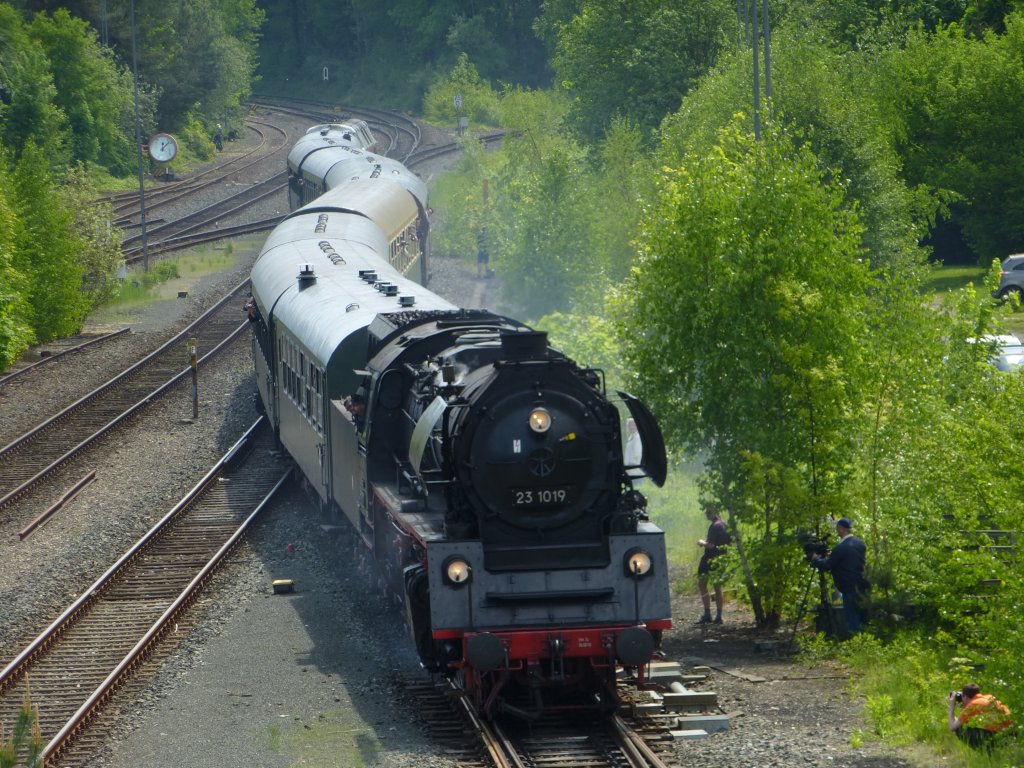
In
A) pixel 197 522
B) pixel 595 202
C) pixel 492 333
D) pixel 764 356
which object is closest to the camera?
pixel 492 333

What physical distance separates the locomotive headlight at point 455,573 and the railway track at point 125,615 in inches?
138

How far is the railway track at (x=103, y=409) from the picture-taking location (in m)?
23.7

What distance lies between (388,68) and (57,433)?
7314 cm

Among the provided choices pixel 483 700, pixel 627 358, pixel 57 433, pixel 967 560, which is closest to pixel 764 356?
Answer: pixel 627 358

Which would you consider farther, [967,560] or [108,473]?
[108,473]

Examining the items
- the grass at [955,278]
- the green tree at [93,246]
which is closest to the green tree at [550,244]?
→ the grass at [955,278]

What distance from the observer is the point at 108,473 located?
2359cm

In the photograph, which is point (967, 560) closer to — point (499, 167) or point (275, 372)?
point (275, 372)

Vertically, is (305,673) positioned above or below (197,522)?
below

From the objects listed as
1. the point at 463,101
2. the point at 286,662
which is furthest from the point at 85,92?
the point at 286,662

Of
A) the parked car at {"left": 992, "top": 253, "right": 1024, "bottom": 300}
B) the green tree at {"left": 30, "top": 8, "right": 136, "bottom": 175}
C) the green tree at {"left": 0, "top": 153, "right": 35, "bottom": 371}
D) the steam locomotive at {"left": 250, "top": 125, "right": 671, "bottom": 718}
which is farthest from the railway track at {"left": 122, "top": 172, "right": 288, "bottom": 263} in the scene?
the steam locomotive at {"left": 250, "top": 125, "right": 671, "bottom": 718}

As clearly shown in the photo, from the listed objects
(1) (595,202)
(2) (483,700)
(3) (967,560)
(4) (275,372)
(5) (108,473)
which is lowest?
(2) (483,700)

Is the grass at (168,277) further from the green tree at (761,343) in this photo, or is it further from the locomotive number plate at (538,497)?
the locomotive number plate at (538,497)

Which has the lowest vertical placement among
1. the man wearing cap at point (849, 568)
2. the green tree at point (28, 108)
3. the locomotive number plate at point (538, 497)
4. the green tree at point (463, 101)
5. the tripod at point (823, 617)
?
the tripod at point (823, 617)
